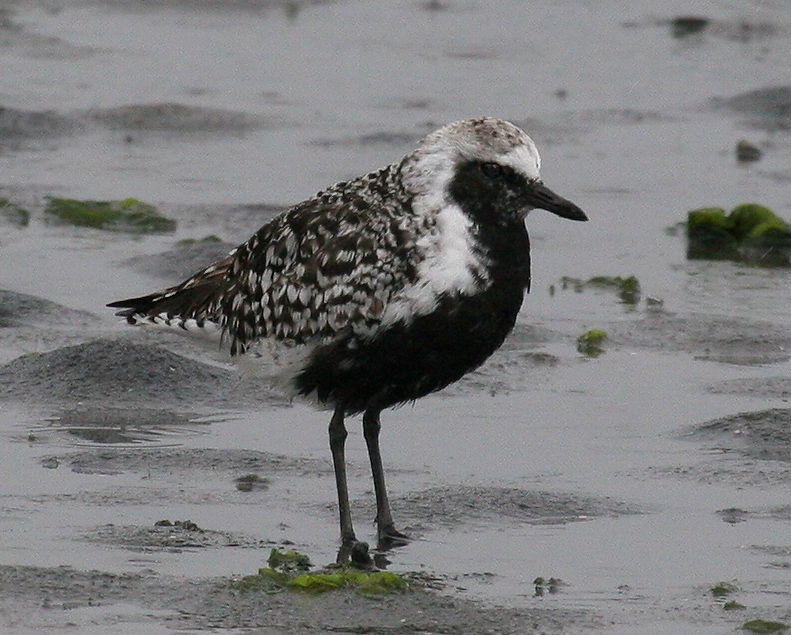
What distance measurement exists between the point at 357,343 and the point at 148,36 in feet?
35.2

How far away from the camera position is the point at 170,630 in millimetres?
6098

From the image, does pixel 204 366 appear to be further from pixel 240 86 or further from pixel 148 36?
pixel 148 36

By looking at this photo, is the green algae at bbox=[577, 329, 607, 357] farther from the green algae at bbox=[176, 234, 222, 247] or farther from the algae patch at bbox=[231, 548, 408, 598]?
the algae patch at bbox=[231, 548, 408, 598]

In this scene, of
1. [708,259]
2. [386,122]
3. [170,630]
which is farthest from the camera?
[386,122]

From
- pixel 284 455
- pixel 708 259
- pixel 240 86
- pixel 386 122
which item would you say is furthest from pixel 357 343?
pixel 240 86

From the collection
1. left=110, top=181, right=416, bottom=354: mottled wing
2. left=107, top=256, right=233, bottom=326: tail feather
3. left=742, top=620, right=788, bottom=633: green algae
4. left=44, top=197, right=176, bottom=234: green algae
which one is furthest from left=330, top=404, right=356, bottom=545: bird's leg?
left=44, top=197, right=176, bottom=234: green algae

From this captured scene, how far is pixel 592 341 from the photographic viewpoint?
982 cm

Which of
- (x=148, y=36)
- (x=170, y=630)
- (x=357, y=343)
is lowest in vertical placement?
(x=170, y=630)

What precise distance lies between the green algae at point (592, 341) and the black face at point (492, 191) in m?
2.76

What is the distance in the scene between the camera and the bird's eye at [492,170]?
703 cm

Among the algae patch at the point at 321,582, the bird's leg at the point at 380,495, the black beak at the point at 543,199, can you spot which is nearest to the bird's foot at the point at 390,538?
the bird's leg at the point at 380,495

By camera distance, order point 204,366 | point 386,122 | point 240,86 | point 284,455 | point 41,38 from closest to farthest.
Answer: point 284,455
point 204,366
point 386,122
point 240,86
point 41,38

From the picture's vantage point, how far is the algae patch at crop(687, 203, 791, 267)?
38.0ft

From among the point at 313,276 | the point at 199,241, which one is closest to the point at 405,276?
the point at 313,276
